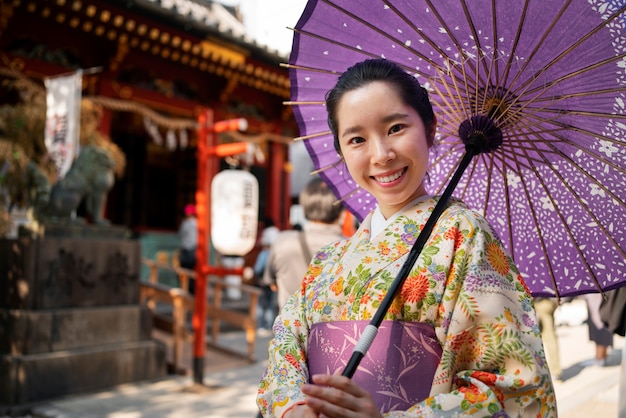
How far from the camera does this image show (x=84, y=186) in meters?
6.04

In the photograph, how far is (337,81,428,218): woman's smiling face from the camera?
53.5 inches

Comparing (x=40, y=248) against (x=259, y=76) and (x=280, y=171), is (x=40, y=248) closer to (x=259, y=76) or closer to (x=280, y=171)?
(x=259, y=76)

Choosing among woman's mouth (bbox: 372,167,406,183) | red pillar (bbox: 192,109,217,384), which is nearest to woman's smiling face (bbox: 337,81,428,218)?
woman's mouth (bbox: 372,167,406,183)

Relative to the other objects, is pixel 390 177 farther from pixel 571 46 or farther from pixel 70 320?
pixel 70 320

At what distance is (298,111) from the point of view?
2.05 m

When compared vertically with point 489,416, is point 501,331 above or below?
above

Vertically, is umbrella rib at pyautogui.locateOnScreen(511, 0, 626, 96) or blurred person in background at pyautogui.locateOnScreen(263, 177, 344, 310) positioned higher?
umbrella rib at pyautogui.locateOnScreen(511, 0, 626, 96)

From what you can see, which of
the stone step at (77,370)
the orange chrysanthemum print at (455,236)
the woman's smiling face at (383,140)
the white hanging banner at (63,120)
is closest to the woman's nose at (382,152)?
the woman's smiling face at (383,140)

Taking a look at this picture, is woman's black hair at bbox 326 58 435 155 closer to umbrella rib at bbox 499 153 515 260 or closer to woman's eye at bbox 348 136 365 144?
woman's eye at bbox 348 136 365 144

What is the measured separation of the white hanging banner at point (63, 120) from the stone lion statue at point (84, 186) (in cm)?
28

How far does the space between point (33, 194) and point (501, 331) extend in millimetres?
5822

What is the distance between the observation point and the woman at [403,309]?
1139 millimetres

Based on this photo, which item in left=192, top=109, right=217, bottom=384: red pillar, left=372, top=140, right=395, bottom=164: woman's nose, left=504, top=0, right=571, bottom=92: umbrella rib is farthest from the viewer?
left=192, top=109, right=217, bottom=384: red pillar

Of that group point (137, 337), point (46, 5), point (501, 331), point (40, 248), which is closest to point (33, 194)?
point (40, 248)
